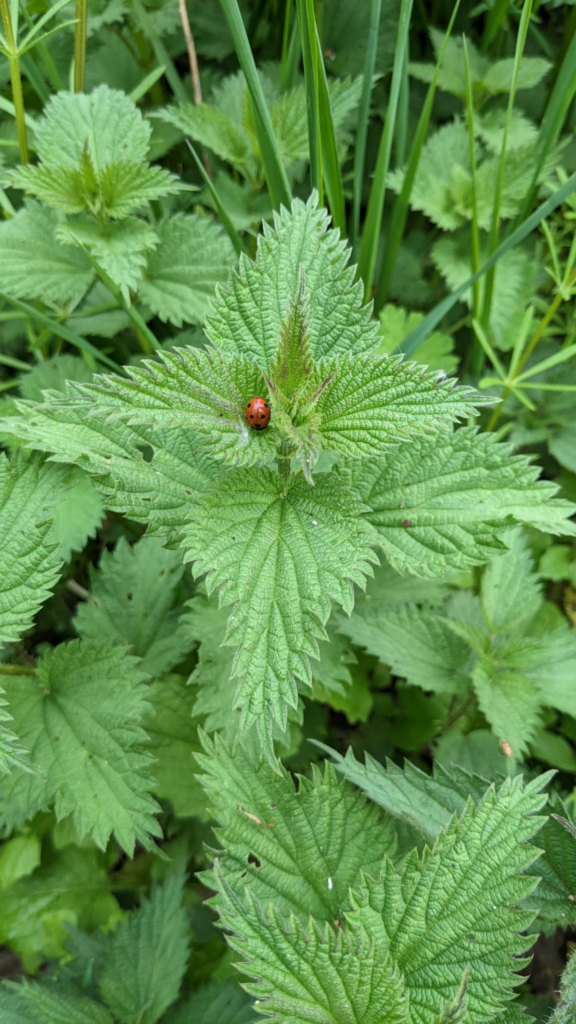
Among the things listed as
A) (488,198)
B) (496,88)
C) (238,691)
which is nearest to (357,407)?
(238,691)

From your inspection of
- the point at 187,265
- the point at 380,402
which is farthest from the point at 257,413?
the point at 187,265

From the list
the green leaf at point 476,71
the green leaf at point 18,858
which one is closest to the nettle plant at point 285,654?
the green leaf at point 18,858

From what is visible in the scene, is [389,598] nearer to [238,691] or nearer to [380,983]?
[238,691]

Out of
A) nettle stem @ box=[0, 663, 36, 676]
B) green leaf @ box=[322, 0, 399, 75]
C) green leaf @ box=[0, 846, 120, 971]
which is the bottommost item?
green leaf @ box=[0, 846, 120, 971]

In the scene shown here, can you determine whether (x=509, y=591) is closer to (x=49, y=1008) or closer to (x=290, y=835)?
(x=290, y=835)

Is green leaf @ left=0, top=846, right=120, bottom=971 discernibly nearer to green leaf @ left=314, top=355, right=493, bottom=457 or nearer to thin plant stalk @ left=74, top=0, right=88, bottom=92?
green leaf @ left=314, top=355, right=493, bottom=457

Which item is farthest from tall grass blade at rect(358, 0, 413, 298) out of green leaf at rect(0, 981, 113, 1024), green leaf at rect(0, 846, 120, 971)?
green leaf at rect(0, 981, 113, 1024)

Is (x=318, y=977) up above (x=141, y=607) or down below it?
below
